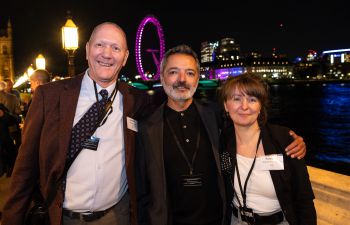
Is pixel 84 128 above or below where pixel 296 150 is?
above

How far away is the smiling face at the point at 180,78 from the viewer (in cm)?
270

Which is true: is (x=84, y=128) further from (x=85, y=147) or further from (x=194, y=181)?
(x=194, y=181)

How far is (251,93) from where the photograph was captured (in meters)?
2.39

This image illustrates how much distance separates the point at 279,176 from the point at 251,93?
64 cm

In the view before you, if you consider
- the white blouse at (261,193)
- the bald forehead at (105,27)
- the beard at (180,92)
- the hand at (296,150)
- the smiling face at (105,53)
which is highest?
the bald forehead at (105,27)

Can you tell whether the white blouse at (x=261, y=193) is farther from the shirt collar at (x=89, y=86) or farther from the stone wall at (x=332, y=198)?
the shirt collar at (x=89, y=86)

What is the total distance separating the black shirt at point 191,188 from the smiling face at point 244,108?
0.35m

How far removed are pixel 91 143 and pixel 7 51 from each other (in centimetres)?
6534

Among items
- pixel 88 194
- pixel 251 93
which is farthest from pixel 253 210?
pixel 88 194

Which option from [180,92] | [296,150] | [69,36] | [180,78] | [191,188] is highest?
[69,36]

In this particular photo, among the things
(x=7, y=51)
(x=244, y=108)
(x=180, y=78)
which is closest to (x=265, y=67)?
(x=7, y=51)

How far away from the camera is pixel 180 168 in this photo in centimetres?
253

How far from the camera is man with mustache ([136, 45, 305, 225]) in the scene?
2488mm

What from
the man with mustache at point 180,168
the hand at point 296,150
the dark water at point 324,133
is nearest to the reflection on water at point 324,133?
the dark water at point 324,133
